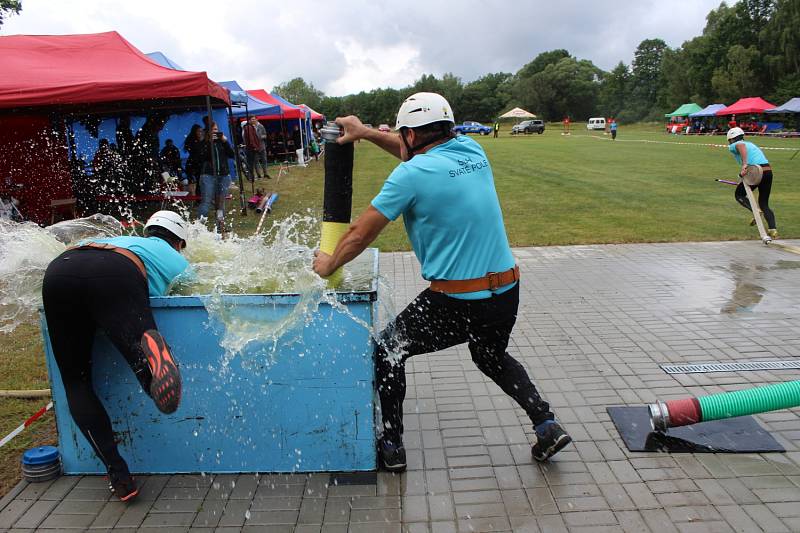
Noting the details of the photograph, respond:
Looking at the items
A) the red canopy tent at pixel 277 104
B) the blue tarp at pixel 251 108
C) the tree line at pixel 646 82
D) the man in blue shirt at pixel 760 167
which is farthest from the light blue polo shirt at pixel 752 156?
the tree line at pixel 646 82

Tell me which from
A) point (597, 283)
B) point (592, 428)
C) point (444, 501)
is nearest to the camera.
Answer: point (444, 501)

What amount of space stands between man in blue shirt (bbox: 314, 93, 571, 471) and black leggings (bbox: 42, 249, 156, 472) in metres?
0.93

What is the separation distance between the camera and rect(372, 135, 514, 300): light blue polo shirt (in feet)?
9.42

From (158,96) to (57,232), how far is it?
5.97 meters

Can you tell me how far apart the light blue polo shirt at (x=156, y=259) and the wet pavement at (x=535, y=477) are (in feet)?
3.80

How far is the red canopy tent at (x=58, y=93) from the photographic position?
363 inches

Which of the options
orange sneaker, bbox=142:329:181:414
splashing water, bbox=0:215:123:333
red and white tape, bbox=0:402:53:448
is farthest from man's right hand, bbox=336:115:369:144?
red and white tape, bbox=0:402:53:448

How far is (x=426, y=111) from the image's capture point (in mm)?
2980

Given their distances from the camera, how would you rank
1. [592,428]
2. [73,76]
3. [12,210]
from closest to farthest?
[592,428] → [73,76] → [12,210]

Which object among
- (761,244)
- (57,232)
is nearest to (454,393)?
(57,232)

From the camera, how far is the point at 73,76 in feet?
31.7

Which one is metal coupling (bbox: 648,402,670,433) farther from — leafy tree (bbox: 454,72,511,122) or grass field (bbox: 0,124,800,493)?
leafy tree (bbox: 454,72,511,122)

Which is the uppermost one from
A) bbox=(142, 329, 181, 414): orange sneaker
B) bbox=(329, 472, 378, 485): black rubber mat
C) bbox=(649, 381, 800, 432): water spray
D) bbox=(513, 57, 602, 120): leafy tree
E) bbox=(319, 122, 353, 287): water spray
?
bbox=(513, 57, 602, 120): leafy tree

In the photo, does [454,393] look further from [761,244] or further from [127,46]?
[127,46]
